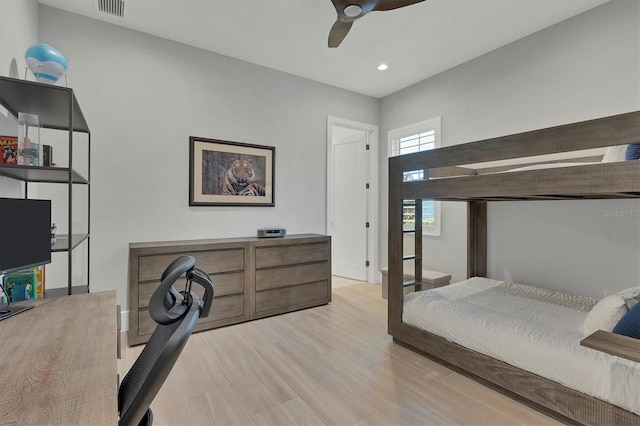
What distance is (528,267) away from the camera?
314 centimetres

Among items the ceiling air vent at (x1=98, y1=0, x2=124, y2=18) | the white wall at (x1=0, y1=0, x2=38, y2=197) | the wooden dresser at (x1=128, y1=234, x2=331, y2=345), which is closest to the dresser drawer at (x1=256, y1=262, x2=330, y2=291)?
the wooden dresser at (x1=128, y1=234, x2=331, y2=345)

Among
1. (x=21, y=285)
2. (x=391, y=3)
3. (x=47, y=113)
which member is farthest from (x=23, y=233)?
(x=391, y=3)

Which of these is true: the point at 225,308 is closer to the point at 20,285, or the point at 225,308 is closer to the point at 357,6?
the point at 20,285

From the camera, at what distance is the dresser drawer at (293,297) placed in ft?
10.8

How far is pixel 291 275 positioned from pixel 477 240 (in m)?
2.16

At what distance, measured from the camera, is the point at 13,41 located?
186 centimetres

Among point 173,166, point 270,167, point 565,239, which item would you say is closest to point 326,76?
point 270,167

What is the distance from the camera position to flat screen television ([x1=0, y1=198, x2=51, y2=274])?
4.27 feet

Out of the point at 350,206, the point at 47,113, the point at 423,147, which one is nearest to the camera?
the point at 47,113

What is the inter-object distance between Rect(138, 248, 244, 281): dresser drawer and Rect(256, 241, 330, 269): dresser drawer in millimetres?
232

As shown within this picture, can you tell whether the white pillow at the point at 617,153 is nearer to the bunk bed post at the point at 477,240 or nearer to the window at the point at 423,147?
the bunk bed post at the point at 477,240

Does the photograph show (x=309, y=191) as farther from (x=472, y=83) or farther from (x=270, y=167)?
(x=472, y=83)

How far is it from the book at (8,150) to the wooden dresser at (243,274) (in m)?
1.18

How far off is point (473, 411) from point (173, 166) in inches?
128
